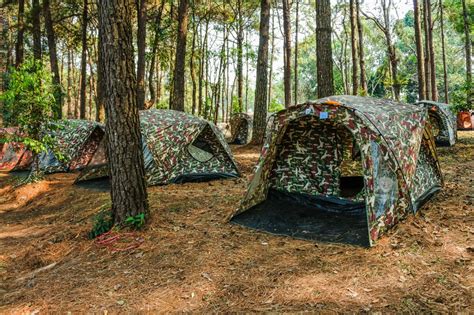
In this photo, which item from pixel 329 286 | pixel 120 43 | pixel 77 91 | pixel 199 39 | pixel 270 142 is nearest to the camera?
pixel 329 286

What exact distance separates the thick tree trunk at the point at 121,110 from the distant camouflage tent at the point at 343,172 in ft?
4.79

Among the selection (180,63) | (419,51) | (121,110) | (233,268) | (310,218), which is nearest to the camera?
(233,268)

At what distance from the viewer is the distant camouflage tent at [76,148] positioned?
35.2 ft

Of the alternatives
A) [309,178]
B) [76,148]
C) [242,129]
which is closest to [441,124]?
[309,178]

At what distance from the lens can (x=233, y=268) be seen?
382 cm

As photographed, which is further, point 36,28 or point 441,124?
point 36,28

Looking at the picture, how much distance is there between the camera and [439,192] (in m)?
5.98

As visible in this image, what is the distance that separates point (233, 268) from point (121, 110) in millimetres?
2359

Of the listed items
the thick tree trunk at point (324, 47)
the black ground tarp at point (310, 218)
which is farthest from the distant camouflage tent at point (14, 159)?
the black ground tarp at point (310, 218)

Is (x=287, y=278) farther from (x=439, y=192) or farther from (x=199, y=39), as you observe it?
(x=199, y=39)

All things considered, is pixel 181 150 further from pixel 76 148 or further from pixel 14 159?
pixel 14 159

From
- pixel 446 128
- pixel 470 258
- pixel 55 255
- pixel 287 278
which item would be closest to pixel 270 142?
pixel 287 278

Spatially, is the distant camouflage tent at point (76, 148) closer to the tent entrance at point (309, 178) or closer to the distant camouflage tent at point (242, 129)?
the tent entrance at point (309, 178)

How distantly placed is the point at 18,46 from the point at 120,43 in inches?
535
